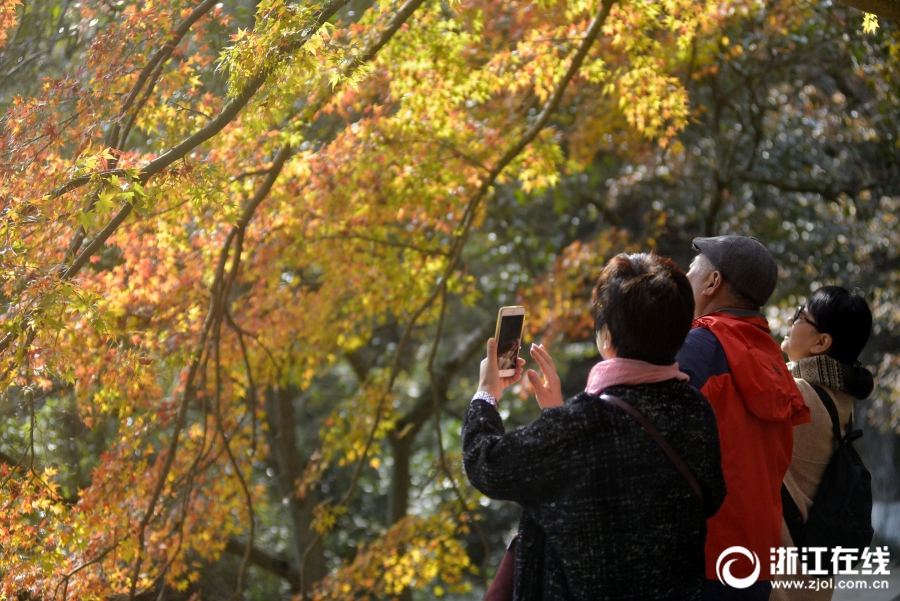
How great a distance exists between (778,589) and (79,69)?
3.41 m

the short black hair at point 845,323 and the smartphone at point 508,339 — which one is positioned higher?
the smartphone at point 508,339

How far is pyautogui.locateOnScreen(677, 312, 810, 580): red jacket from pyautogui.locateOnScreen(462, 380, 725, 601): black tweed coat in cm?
25

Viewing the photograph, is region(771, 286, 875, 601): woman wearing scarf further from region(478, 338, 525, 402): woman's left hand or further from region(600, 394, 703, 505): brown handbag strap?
region(478, 338, 525, 402): woman's left hand

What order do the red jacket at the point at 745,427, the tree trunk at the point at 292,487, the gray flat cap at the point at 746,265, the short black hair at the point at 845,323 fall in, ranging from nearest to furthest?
the red jacket at the point at 745,427 → the gray flat cap at the point at 746,265 → the short black hair at the point at 845,323 → the tree trunk at the point at 292,487

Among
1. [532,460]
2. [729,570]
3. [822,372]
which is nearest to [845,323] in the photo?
[822,372]

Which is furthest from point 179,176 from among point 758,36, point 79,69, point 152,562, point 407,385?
point 407,385

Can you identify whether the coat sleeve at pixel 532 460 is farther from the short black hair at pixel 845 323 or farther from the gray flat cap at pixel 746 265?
the short black hair at pixel 845 323

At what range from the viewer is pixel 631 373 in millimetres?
1562

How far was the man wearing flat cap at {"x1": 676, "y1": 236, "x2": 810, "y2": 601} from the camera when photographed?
1.77m

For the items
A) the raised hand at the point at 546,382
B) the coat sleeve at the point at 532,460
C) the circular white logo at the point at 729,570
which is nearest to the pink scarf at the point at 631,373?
the coat sleeve at the point at 532,460

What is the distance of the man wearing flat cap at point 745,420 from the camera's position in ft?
5.82

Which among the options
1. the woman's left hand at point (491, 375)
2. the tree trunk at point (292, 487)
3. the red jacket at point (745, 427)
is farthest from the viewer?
the tree trunk at point (292, 487)

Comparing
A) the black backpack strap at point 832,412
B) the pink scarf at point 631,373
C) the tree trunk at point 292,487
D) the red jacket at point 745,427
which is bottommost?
the tree trunk at point 292,487

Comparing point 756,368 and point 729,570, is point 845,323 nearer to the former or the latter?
point 756,368
